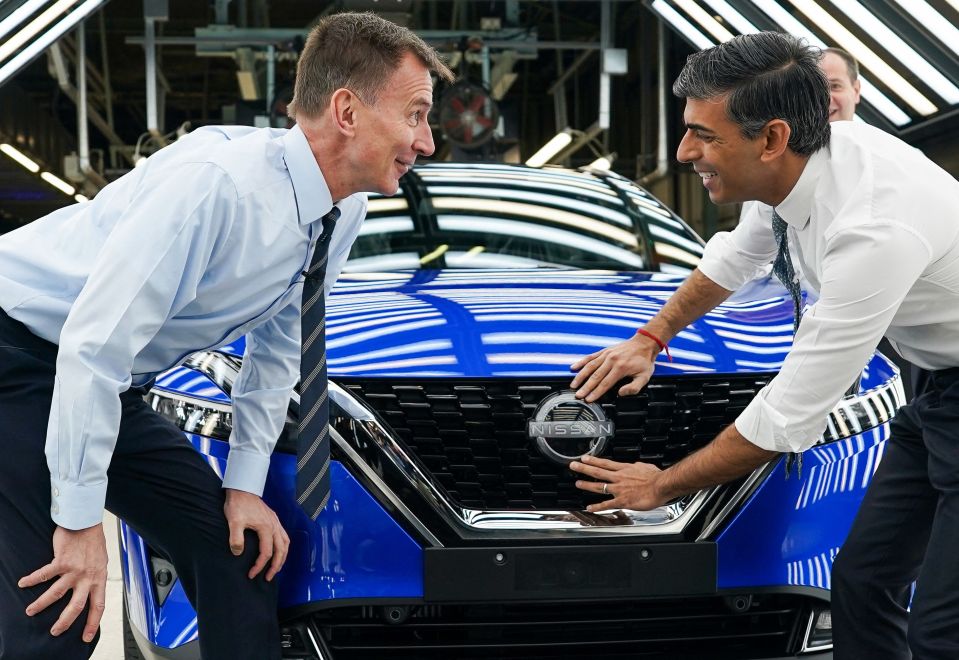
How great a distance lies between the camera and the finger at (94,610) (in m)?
1.93

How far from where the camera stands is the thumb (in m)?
2.10

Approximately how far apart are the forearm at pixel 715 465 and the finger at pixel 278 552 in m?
0.72

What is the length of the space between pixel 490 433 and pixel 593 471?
0.21 m

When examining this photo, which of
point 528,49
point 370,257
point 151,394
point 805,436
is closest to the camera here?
point 805,436

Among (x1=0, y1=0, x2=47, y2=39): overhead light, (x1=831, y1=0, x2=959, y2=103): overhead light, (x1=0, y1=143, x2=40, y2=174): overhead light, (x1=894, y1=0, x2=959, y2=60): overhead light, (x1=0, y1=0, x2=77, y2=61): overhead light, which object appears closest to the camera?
(x1=894, y1=0, x2=959, y2=60): overhead light

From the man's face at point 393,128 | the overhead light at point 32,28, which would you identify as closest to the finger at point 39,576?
the man's face at point 393,128

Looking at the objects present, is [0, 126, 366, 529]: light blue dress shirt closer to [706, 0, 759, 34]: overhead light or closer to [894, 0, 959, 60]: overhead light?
[894, 0, 959, 60]: overhead light

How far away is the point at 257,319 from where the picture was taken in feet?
7.19

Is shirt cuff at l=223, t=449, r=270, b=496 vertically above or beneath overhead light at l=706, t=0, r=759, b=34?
beneath

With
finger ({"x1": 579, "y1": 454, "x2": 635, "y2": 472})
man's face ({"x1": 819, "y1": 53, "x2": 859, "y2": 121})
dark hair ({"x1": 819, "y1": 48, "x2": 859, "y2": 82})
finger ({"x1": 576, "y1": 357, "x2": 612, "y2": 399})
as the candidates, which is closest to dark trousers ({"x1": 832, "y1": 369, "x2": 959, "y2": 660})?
finger ({"x1": 579, "y1": 454, "x2": 635, "y2": 472})

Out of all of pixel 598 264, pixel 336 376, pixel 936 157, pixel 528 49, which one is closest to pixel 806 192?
pixel 336 376

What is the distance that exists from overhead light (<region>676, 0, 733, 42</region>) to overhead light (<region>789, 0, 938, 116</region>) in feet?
1.95

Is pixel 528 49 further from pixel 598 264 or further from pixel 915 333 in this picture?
pixel 915 333

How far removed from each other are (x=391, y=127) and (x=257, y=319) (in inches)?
17.8
